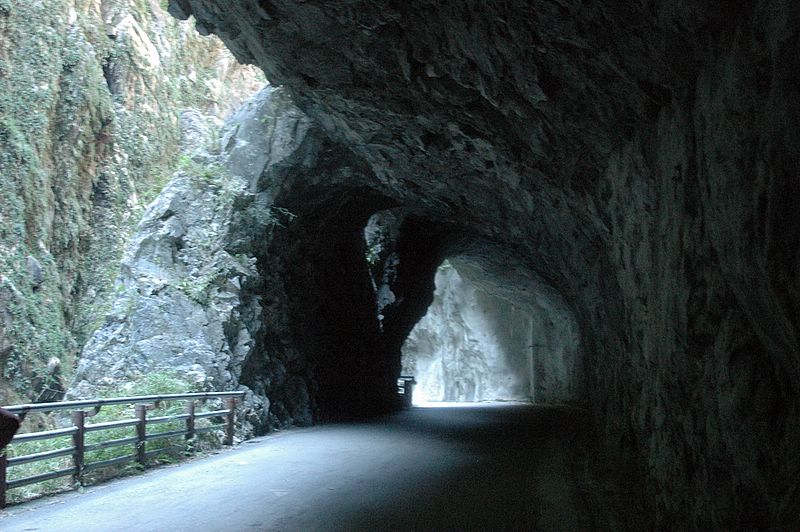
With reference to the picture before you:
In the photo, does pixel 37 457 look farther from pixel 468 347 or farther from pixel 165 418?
pixel 468 347

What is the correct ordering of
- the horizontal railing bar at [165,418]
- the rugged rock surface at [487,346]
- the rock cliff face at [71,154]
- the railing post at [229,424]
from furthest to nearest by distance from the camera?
the rugged rock surface at [487,346], the rock cliff face at [71,154], the railing post at [229,424], the horizontal railing bar at [165,418]

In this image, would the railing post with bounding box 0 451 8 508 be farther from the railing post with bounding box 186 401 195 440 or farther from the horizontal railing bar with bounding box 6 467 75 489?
the railing post with bounding box 186 401 195 440

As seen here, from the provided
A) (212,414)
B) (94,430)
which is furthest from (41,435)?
(212,414)

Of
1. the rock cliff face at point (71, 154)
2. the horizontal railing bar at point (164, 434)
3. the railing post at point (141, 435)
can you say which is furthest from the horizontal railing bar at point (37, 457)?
the rock cliff face at point (71, 154)

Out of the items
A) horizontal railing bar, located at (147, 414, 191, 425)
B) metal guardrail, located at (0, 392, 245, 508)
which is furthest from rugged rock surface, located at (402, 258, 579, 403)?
horizontal railing bar, located at (147, 414, 191, 425)

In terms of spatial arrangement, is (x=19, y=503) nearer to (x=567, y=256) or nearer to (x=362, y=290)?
(x=567, y=256)

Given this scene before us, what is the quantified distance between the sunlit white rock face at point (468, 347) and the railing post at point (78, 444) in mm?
29547

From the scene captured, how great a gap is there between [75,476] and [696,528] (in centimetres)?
710

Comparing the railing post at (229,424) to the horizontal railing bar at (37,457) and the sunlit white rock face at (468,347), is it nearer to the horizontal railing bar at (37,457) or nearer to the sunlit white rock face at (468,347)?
the horizontal railing bar at (37,457)

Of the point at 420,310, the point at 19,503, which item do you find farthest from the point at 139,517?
the point at 420,310

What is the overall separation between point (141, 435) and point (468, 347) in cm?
3591

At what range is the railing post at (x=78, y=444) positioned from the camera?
871 cm

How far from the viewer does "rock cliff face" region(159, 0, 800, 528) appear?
399 centimetres

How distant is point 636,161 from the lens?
7.18 m
